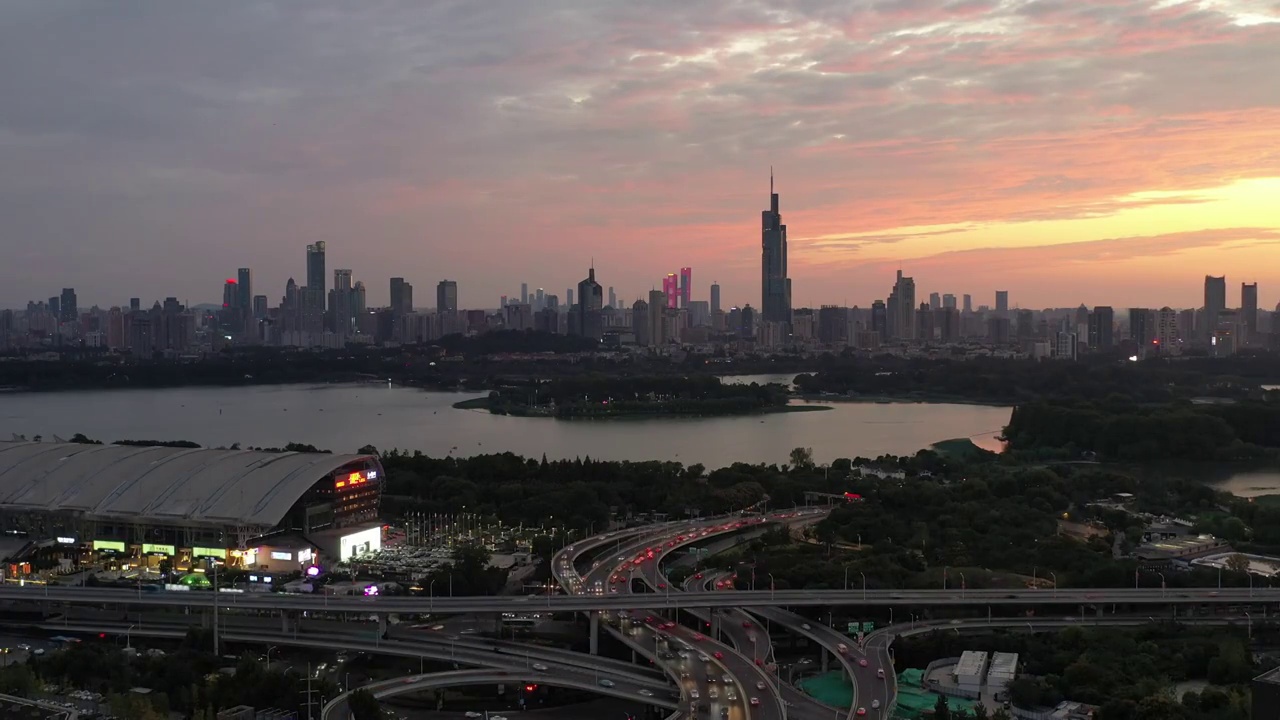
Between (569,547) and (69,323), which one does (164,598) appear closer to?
(569,547)

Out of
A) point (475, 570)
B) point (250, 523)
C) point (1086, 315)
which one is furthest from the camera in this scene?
point (1086, 315)

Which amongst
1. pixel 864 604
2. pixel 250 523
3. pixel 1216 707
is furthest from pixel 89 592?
pixel 1216 707

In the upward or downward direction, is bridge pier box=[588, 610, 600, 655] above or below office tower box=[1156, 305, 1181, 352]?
below

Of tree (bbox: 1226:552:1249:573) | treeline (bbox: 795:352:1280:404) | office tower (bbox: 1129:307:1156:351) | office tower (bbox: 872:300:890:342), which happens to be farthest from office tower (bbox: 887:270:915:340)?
tree (bbox: 1226:552:1249:573)

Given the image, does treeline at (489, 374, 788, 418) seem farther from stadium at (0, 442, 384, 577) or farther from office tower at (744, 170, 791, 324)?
office tower at (744, 170, 791, 324)

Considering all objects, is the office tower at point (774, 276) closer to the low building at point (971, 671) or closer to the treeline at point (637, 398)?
the treeline at point (637, 398)

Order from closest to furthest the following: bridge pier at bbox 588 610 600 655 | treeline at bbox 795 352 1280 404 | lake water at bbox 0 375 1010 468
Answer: bridge pier at bbox 588 610 600 655
lake water at bbox 0 375 1010 468
treeline at bbox 795 352 1280 404

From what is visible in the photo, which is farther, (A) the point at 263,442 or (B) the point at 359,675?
(A) the point at 263,442
